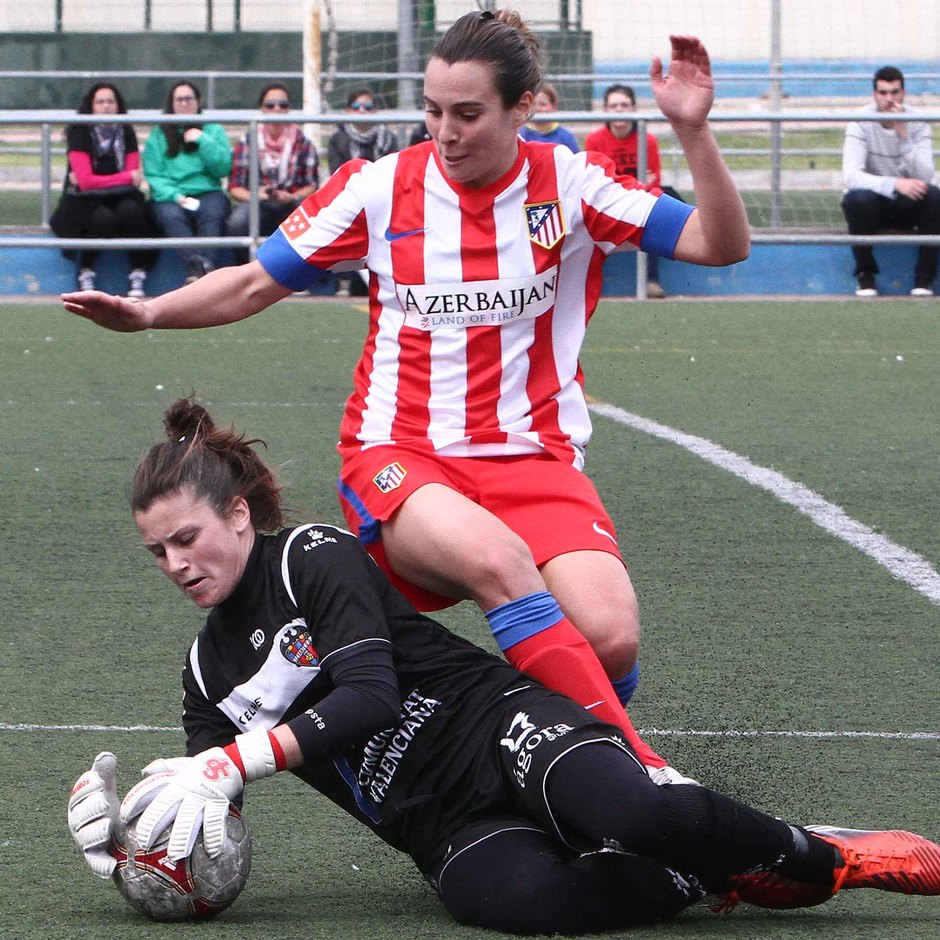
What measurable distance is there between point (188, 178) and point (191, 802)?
1041 centimetres

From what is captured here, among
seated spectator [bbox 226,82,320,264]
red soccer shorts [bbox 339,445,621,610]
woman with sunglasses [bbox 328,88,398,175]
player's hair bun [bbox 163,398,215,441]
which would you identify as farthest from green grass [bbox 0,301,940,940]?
woman with sunglasses [bbox 328,88,398,175]

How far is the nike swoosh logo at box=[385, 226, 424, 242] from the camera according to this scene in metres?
4.18

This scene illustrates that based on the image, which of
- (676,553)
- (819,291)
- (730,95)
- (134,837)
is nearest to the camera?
(134,837)

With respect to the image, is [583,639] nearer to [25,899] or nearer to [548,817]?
[548,817]

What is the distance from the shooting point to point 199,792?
3.09 m

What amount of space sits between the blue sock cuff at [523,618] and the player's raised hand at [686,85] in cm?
100

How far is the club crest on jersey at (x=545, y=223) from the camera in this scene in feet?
13.6

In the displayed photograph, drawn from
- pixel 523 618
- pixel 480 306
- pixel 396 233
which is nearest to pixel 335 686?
pixel 523 618

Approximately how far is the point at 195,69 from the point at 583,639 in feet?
67.9

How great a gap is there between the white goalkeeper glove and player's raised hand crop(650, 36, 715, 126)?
151cm

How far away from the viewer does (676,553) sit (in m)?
6.11

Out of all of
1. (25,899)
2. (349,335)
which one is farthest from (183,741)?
(349,335)

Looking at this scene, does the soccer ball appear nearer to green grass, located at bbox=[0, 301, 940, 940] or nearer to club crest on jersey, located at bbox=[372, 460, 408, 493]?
green grass, located at bbox=[0, 301, 940, 940]

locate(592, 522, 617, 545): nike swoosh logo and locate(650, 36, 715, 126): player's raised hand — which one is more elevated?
locate(650, 36, 715, 126): player's raised hand
